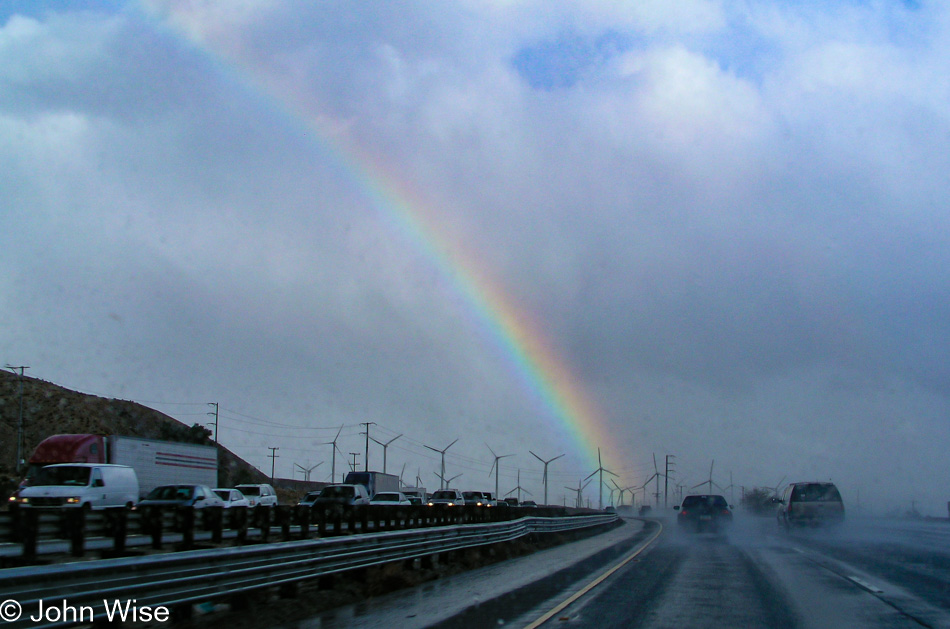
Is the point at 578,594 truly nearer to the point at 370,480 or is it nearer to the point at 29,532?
the point at 29,532

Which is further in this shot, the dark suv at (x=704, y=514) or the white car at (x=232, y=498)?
the dark suv at (x=704, y=514)

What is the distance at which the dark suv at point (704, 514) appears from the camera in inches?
1598

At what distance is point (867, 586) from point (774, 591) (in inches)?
83.3

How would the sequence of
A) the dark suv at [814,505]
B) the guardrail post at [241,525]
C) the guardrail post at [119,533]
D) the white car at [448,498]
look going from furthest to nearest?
the white car at [448,498]
the dark suv at [814,505]
the guardrail post at [241,525]
the guardrail post at [119,533]

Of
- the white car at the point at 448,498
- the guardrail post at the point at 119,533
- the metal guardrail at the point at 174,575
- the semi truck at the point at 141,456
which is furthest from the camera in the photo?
the white car at the point at 448,498

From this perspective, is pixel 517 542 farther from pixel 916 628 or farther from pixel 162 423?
pixel 162 423

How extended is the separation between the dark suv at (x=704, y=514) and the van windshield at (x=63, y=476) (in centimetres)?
2578

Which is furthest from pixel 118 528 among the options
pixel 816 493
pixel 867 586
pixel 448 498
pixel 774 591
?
pixel 448 498

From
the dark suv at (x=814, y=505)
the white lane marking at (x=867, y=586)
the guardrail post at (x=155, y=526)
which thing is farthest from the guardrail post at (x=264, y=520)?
the dark suv at (x=814, y=505)

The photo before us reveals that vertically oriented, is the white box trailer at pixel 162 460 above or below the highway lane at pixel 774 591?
above

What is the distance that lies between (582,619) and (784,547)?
19.9 m

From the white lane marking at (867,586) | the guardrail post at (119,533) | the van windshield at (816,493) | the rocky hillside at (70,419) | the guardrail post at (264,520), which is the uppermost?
the rocky hillside at (70,419)
